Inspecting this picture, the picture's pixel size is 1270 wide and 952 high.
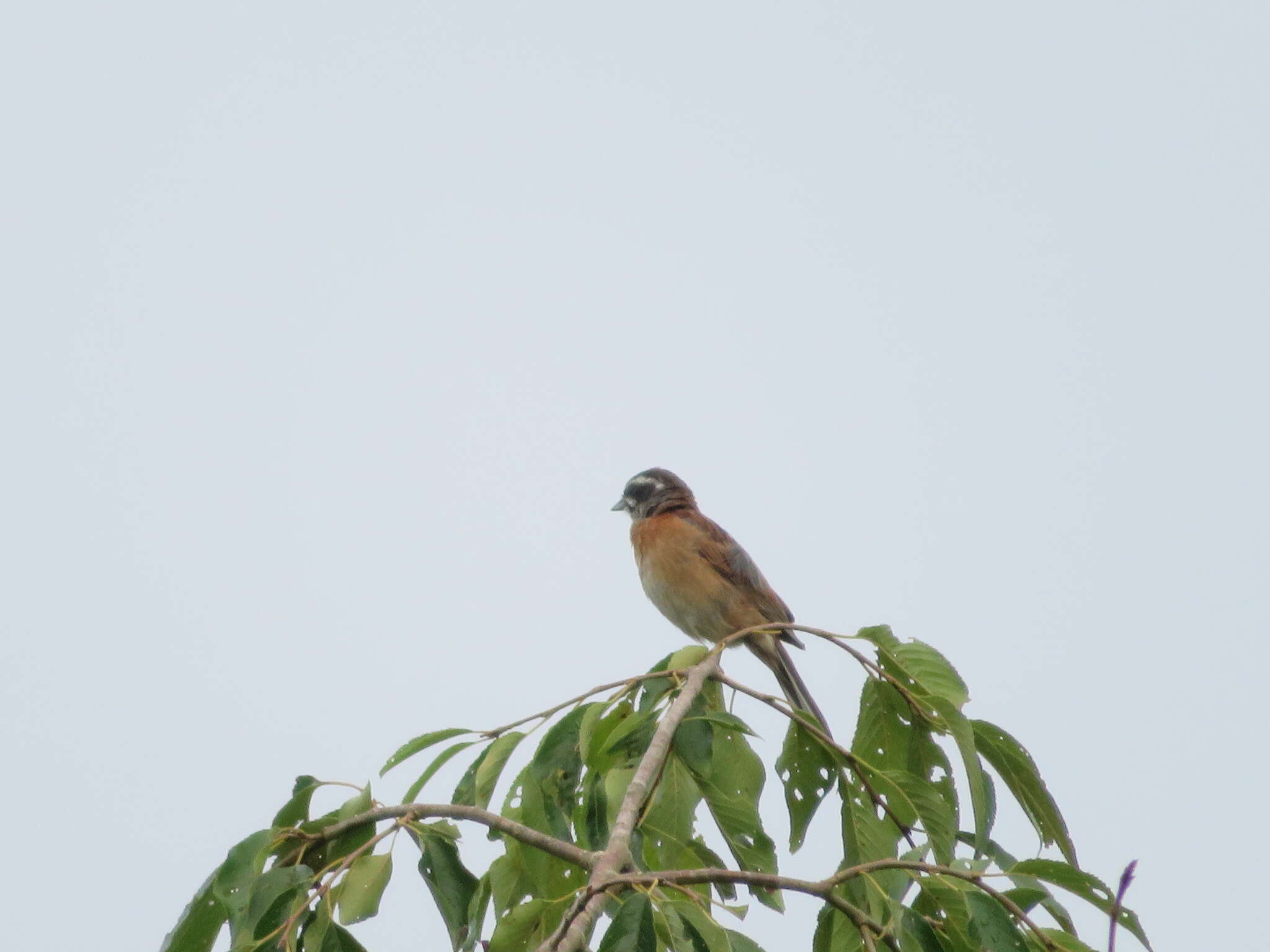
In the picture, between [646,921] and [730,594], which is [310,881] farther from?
[730,594]

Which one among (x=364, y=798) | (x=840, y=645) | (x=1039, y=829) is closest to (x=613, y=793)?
(x=364, y=798)

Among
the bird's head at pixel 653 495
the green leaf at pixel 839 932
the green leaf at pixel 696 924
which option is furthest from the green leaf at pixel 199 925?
the bird's head at pixel 653 495

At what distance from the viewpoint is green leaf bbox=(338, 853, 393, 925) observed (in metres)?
3.27

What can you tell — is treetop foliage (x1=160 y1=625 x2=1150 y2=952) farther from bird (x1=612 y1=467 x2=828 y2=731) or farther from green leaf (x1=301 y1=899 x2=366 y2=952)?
bird (x1=612 y1=467 x2=828 y2=731)

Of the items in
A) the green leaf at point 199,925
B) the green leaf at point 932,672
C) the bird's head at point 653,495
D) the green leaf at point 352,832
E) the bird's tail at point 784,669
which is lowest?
the green leaf at point 199,925

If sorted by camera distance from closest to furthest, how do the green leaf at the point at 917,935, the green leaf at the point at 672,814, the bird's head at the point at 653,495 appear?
the green leaf at the point at 917,935, the green leaf at the point at 672,814, the bird's head at the point at 653,495

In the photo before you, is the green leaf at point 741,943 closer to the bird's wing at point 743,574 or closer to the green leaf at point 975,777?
the green leaf at point 975,777

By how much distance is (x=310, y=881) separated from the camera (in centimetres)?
327

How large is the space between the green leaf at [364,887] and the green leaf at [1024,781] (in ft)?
5.38

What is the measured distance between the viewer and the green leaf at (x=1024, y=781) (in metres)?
3.85

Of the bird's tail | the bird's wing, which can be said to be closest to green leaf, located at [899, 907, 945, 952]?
→ the bird's tail

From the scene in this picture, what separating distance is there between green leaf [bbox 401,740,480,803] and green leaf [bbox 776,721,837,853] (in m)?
1.01

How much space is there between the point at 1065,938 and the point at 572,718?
1374mm

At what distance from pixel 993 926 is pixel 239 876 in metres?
1.68
